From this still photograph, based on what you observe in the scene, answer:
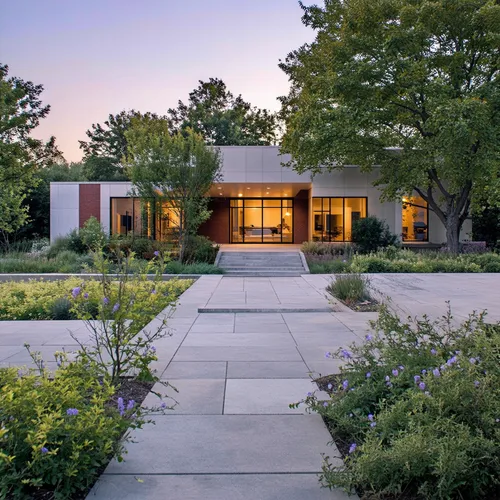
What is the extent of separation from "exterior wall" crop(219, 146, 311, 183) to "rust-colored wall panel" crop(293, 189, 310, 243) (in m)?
6.18

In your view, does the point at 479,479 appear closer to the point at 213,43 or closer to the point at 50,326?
the point at 50,326

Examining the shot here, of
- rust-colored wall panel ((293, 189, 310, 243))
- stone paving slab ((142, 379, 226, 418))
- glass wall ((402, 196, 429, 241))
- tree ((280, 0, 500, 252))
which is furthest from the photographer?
rust-colored wall panel ((293, 189, 310, 243))

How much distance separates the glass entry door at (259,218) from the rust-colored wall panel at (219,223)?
1.27 ft

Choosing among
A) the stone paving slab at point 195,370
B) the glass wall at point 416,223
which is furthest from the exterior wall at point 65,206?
the stone paving slab at point 195,370

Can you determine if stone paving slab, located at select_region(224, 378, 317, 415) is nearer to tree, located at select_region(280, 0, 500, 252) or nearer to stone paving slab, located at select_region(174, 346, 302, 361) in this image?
stone paving slab, located at select_region(174, 346, 302, 361)

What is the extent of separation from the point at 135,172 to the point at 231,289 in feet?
28.8

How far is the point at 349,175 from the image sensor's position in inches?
877

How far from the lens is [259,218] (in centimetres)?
2770

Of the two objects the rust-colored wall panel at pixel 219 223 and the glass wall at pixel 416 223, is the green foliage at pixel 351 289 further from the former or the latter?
the rust-colored wall panel at pixel 219 223

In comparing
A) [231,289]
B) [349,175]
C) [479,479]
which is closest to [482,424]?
Result: [479,479]

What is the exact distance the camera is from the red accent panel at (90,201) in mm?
22938

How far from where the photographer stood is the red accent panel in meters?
22.9

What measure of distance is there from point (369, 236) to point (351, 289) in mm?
12357

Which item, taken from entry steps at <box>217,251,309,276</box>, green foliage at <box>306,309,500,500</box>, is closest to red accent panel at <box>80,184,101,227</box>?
entry steps at <box>217,251,309,276</box>
